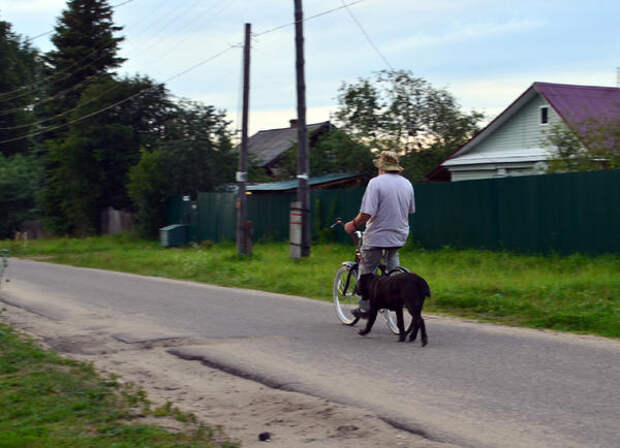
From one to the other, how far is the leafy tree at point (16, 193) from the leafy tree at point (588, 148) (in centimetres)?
3172

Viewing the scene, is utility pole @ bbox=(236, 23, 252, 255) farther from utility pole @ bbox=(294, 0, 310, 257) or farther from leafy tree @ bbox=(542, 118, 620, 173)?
leafy tree @ bbox=(542, 118, 620, 173)

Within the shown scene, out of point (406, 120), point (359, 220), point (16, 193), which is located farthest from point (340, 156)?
point (359, 220)

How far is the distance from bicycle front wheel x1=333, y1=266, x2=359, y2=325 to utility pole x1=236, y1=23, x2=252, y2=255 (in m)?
11.6

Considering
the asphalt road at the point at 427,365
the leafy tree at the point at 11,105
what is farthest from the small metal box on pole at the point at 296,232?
the leafy tree at the point at 11,105

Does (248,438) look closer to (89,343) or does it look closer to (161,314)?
(89,343)

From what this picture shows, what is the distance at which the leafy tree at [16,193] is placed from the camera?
138 feet

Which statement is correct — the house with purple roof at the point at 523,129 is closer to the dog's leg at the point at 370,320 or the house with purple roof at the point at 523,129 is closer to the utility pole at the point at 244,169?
the utility pole at the point at 244,169

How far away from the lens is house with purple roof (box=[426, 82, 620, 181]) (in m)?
26.6

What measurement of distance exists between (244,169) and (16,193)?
25553 millimetres

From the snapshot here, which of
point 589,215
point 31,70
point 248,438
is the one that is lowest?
point 248,438

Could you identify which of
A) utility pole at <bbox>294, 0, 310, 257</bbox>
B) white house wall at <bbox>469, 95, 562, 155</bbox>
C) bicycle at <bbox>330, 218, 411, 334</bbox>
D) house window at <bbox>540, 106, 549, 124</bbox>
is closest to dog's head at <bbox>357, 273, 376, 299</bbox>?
bicycle at <bbox>330, 218, 411, 334</bbox>

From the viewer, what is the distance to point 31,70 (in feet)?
230

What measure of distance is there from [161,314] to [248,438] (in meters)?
6.05

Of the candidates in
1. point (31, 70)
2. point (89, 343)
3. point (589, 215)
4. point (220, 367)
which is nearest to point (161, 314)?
point (89, 343)
